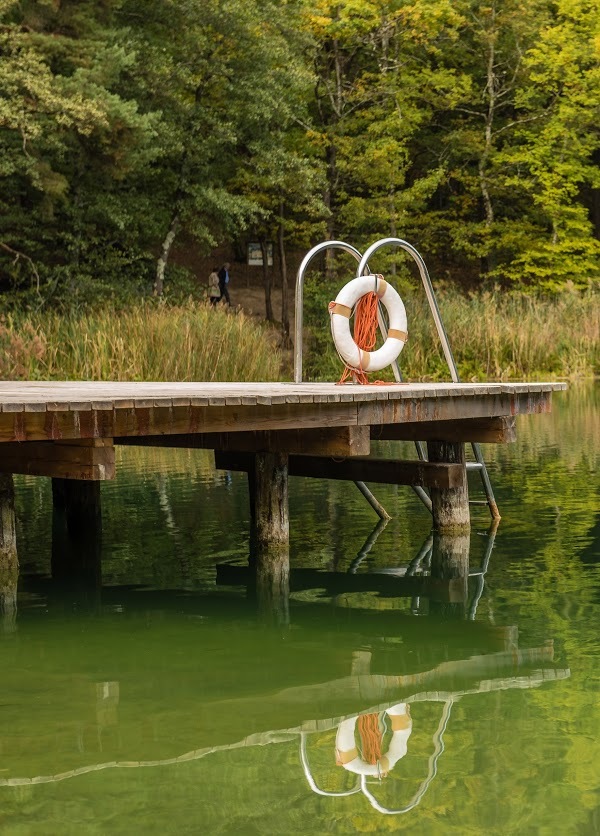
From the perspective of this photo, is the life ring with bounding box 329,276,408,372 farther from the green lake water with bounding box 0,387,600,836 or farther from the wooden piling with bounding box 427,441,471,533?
the green lake water with bounding box 0,387,600,836

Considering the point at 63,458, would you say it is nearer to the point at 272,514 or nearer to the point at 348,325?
the point at 272,514

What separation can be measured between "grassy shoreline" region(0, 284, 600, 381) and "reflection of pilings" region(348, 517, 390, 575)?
7.24 metres

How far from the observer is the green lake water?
406cm

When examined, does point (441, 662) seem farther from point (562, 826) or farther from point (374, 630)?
point (562, 826)

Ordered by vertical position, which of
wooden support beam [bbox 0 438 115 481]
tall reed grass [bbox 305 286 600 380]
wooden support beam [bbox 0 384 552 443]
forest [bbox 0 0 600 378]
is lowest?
tall reed grass [bbox 305 286 600 380]

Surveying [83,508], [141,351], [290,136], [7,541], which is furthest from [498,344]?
[7,541]

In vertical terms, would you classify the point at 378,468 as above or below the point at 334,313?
below

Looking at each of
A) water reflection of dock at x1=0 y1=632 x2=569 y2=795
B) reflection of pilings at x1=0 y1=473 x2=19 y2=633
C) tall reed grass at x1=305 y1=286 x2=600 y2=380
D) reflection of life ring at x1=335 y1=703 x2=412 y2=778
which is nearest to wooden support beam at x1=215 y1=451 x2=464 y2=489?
reflection of pilings at x1=0 y1=473 x2=19 y2=633

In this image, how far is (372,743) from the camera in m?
4.72

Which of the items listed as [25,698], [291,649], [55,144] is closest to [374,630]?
[291,649]

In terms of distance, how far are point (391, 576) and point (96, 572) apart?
5.80 ft

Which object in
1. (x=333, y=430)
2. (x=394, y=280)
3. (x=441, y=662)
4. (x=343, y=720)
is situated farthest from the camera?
(x=394, y=280)

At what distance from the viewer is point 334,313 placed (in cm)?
869

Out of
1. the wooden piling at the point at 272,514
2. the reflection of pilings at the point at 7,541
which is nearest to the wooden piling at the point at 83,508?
the wooden piling at the point at 272,514
